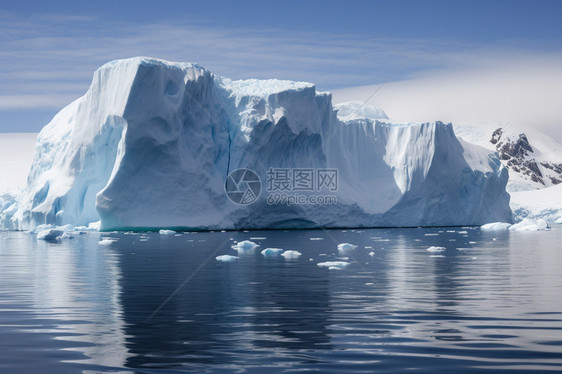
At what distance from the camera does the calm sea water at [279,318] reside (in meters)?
4.78

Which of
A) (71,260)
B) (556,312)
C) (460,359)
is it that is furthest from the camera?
(71,260)

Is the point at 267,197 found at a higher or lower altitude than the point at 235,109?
lower

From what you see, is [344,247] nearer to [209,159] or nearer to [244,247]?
[244,247]

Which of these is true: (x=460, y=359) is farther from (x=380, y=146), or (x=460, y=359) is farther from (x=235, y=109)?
(x=380, y=146)

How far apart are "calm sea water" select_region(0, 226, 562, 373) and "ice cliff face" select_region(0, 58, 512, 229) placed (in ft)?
47.5

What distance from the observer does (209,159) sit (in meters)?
28.8

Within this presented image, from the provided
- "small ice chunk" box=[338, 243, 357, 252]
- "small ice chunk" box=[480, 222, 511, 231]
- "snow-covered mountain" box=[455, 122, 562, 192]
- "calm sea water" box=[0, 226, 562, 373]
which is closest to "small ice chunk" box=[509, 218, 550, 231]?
"small ice chunk" box=[480, 222, 511, 231]

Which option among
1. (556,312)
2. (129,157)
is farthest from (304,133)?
(556,312)

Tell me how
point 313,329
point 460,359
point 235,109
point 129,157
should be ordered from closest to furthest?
point 460,359 < point 313,329 < point 129,157 < point 235,109

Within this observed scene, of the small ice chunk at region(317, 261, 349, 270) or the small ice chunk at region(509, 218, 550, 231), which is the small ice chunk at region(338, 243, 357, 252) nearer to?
the small ice chunk at region(317, 261, 349, 270)

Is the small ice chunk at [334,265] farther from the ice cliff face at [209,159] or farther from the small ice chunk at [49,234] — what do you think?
the ice cliff face at [209,159]

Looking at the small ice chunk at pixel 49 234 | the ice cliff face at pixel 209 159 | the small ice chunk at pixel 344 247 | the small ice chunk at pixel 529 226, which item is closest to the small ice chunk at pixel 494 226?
the small ice chunk at pixel 529 226

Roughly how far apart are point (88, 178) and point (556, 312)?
81.6ft

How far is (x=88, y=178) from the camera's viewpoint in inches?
1160
